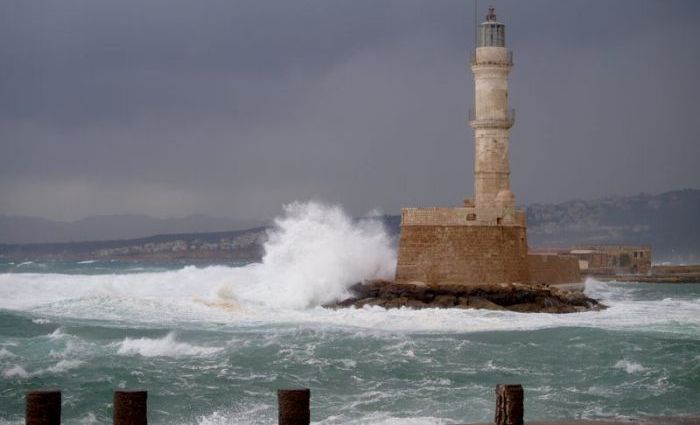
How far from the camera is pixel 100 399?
1483 centimetres

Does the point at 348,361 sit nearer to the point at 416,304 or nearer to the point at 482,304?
the point at 416,304

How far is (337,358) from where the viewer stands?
1800 centimetres

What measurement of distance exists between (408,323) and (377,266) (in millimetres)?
8224

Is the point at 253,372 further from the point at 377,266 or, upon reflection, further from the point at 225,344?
the point at 377,266

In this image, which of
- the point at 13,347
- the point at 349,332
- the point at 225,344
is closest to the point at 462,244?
the point at 349,332

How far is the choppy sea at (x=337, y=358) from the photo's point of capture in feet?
47.7

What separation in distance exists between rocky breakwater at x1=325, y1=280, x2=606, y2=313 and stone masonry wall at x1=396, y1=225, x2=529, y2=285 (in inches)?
20.7

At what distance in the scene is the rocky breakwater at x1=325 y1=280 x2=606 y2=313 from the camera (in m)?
27.4

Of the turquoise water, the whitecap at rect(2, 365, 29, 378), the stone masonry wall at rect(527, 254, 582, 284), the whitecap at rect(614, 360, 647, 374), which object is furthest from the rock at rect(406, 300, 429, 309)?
the whitecap at rect(2, 365, 29, 378)

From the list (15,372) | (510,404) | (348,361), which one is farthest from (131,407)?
(348,361)

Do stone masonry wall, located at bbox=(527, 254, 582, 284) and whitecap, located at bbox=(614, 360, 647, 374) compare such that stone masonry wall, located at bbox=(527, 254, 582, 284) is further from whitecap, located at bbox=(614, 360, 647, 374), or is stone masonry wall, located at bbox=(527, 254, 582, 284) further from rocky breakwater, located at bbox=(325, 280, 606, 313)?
whitecap, located at bbox=(614, 360, 647, 374)

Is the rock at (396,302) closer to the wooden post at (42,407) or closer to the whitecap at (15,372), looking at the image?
the whitecap at (15,372)

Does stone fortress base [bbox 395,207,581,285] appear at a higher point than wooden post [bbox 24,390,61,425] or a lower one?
higher

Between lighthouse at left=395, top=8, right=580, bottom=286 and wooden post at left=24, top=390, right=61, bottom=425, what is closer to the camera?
wooden post at left=24, top=390, right=61, bottom=425
